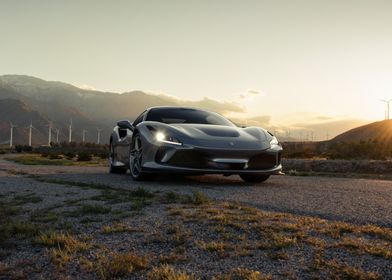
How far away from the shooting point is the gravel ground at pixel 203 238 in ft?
10.1

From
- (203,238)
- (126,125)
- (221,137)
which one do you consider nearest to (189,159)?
(221,137)

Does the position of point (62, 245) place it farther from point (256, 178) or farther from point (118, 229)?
point (256, 178)

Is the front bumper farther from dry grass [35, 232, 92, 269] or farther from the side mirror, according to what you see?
dry grass [35, 232, 92, 269]

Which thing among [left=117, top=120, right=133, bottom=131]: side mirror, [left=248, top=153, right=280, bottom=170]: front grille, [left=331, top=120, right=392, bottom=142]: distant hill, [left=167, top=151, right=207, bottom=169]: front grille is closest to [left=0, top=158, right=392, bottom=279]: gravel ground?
[left=167, top=151, right=207, bottom=169]: front grille

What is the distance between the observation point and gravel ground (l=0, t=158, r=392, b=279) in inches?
121

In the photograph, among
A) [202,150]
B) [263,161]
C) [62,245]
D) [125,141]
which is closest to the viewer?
[62,245]

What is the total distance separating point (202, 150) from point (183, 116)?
1.99 meters

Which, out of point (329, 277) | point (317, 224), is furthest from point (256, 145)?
point (329, 277)

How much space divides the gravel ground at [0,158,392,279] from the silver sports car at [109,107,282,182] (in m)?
1.91

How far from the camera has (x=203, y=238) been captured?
3762 millimetres

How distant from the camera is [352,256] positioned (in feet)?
10.5

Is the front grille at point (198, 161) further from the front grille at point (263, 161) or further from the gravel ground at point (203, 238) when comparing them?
the gravel ground at point (203, 238)

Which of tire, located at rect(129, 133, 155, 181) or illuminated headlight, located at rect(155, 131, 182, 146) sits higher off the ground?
illuminated headlight, located at rect(155, 131, 182, 146)

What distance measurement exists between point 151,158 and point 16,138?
205 m
